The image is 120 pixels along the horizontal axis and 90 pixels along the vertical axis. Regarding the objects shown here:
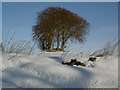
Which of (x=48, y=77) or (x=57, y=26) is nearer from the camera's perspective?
(x=48, y=77)

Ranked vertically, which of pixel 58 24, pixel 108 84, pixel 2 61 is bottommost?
pixel 108 84

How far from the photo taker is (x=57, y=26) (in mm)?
11523

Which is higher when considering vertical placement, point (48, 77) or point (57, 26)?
point (57, 26)

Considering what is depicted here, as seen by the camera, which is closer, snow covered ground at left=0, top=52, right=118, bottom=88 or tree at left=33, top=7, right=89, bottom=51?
snow covered ground at left=0, top=52, right=118, bottom=88

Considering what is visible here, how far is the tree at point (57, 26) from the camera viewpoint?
36.9 ft

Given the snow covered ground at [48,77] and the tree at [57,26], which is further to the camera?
the tree at [57,26]

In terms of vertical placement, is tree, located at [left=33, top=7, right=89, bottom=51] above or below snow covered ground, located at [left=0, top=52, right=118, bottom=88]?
above

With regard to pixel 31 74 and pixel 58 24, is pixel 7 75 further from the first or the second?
pixel 58 24

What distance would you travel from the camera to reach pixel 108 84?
1303 millimetres

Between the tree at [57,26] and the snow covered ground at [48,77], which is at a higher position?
the tree at [57,26]

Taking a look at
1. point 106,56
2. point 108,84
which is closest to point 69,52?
point 106,56

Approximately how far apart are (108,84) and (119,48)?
151 cm

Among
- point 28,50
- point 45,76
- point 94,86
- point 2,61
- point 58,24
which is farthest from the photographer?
point 58,24

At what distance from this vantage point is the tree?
36.9ft
